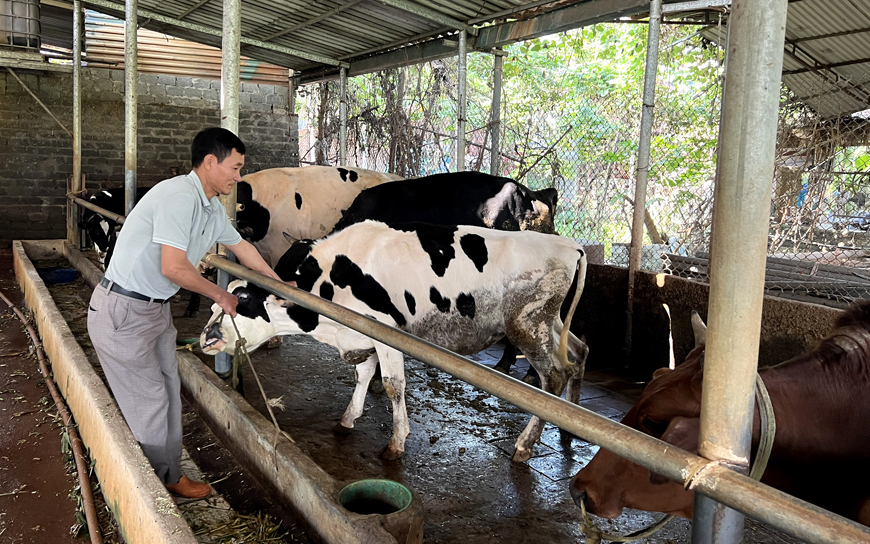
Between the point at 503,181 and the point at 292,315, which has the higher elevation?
the point at 503,181

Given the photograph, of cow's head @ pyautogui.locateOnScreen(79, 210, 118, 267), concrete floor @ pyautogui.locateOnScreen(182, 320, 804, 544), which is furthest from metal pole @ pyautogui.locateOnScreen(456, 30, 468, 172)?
cow's head @ pyautogui.locateOnScreen(79, 210, 118, 267)

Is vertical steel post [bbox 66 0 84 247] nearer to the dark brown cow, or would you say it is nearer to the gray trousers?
the gray trousers

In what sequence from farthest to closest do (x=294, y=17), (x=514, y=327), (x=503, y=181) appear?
(x=294, y=17) → (x=503, y=181) → (x=514, y=327)

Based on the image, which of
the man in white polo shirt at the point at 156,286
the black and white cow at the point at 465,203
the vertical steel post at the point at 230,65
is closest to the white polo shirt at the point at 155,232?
the man in white polo shirt at the point at 156,286

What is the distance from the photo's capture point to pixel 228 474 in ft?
13.0

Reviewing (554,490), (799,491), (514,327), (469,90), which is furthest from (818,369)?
(469,90)

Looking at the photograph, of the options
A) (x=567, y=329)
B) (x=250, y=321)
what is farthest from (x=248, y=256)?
(x=567, y=329)

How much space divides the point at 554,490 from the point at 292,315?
2085 millimetres

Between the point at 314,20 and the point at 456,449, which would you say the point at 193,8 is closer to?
the point at 314,20

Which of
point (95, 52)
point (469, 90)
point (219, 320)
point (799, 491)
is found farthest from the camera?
point (469, 90)

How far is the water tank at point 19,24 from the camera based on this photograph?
1144 cm

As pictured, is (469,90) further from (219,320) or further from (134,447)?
(134,447)

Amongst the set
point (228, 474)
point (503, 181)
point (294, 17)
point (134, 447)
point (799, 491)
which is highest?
point (294, 17)

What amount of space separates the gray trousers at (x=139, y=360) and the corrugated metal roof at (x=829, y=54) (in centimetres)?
846
